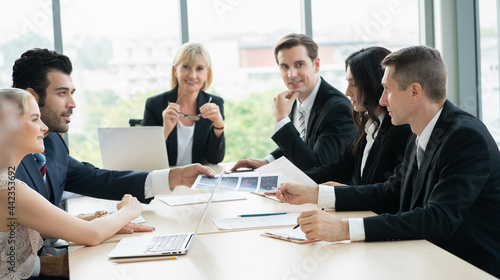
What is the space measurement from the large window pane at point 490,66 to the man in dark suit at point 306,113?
81.0 inches

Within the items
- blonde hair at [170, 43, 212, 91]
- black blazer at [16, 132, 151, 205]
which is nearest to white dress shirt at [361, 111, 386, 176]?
black blazer at [16, 132, 151, 205]

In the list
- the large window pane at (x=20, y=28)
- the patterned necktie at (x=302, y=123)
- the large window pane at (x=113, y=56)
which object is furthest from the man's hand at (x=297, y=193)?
the large window pane at (x=20, y=28)

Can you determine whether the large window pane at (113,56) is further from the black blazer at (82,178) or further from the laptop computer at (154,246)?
the laptop computer at (154,246)

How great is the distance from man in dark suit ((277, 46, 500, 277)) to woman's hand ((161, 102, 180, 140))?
193 cm

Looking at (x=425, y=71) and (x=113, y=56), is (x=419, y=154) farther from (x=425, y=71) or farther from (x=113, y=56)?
(x=113, y=56)

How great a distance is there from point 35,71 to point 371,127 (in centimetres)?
167

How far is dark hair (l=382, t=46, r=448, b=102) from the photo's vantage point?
1854mm

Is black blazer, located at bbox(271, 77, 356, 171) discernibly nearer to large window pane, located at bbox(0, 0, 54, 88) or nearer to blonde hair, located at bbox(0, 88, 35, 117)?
blonde hair, located at bbox(0, 88, 35, 117)

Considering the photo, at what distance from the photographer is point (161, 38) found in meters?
4.92

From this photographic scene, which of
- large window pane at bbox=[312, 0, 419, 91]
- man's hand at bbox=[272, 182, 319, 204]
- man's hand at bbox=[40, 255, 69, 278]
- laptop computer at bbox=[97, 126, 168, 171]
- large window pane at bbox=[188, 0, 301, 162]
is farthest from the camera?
large window pane at bbox=[312, 0, 419, 91]

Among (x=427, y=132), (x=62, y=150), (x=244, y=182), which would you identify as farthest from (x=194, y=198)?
(x=427, y=132)

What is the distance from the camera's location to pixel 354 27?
525 cm

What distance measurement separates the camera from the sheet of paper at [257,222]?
190 centimetres

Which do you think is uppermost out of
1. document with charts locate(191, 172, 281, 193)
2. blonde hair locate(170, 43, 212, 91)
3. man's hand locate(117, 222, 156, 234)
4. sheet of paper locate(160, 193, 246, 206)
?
blonde hair locate(170, 43, 212, 91)
